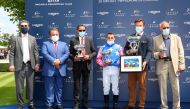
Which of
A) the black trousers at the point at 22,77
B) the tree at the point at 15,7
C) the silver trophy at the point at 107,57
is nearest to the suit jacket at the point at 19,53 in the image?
the black trousers at the point at 22,77

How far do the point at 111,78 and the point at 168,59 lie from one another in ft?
4.38

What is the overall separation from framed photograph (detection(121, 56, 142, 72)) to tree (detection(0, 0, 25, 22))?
11839mm

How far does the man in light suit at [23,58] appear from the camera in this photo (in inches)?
330

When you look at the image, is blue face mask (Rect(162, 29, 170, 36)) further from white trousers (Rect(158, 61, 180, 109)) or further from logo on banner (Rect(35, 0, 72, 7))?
logo on banner (Rect(35, 0, 72, 7))

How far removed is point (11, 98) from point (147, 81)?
4.32 m

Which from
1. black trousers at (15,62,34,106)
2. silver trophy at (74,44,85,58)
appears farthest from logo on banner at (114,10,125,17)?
black trousers at (15,62,34,106)

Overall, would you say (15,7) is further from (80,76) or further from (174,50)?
(174,50)

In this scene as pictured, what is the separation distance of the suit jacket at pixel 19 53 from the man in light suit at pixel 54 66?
0.23m

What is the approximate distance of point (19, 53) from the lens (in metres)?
8.38

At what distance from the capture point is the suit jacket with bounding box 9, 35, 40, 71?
8352 millimetres

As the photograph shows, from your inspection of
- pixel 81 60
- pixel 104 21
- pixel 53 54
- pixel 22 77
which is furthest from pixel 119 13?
pixel 22 77

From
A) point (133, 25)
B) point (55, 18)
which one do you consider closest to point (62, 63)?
point (55, 18)

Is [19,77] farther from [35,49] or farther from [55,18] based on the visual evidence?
[55,18]

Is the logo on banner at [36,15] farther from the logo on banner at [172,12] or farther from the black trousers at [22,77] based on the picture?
the logo on banner at [172,12]
